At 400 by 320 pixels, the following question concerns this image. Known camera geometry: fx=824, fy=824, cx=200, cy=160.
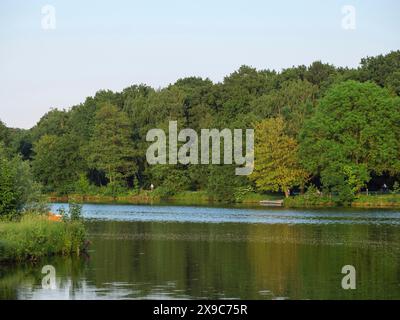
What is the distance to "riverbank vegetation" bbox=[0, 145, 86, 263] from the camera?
91.3 ft

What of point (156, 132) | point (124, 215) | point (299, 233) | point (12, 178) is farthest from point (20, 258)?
point (156, 132)

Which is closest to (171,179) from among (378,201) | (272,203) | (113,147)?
(113,147)

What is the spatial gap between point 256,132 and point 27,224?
51776 mm

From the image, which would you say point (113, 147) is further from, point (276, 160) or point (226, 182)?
point (276, 160)

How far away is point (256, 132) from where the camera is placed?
78.8 m

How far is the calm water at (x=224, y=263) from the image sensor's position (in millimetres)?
23203

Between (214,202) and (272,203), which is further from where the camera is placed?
(214,202)

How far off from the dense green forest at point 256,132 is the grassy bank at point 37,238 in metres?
44.1

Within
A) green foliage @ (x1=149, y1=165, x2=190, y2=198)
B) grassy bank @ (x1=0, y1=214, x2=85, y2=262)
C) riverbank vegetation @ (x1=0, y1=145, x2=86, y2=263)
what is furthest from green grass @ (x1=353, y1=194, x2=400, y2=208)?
grassy bank @ (x1=0, y1=214, x2=85, y2=262)

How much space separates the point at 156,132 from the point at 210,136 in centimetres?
962

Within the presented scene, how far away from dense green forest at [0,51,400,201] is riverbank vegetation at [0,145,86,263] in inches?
1673

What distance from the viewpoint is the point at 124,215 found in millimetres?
59562

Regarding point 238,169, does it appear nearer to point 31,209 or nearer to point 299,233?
point 299,233

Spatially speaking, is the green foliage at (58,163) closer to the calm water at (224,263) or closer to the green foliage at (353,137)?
the green foliage at (353,137)
